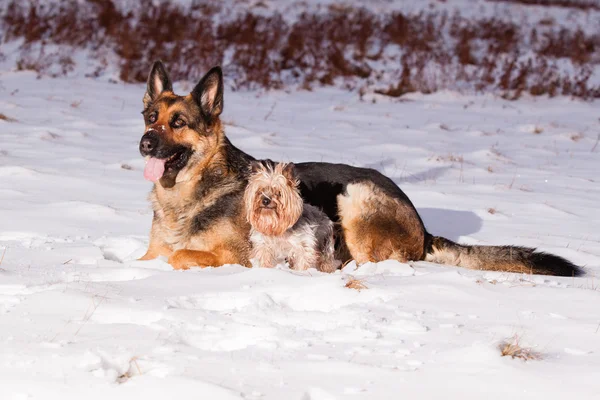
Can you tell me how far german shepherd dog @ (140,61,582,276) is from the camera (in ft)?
20.0

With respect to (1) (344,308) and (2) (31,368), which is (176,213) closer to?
(1) (344,308)

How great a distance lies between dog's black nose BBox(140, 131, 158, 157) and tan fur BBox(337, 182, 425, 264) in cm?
153

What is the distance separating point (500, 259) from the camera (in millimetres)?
6195

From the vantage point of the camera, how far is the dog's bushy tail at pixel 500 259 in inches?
236

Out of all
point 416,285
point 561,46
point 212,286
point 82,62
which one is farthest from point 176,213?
point 561,46

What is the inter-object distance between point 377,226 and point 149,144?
1.86 m

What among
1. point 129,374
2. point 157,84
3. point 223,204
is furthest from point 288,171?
point 129,374

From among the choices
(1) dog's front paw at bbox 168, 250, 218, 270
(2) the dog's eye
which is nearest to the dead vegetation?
(2) the dog's eye

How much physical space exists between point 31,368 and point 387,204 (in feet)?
11.5

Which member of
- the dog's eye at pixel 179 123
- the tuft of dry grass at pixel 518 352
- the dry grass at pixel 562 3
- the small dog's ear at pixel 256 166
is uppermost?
the dry grass at pixel 562 3

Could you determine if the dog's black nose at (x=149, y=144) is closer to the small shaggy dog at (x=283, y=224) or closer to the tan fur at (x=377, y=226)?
the small shaggy dog at (x=283, y=224)

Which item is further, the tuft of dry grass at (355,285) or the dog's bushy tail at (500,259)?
the dog's bushy tail at (500,259)

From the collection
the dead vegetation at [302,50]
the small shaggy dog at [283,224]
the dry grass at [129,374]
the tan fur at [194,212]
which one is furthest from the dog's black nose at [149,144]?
the dead vegetation at [302,50]

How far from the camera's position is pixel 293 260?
597 cm
